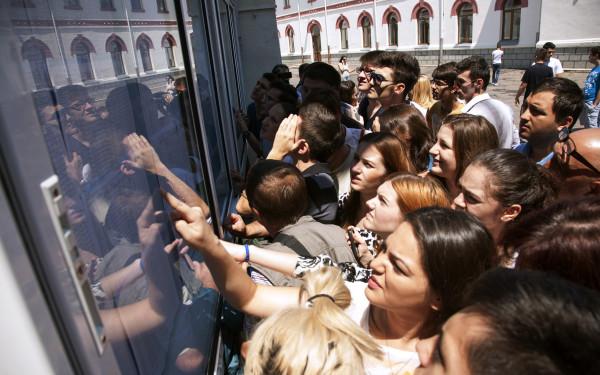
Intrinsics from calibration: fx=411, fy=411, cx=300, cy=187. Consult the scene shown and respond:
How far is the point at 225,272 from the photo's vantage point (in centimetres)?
120

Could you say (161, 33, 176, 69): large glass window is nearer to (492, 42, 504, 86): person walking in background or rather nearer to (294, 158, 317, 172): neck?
(294, 158, 317, 172): neck

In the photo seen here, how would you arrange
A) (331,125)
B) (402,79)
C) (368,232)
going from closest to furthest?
(368,232)
(331,125)
(402,79)

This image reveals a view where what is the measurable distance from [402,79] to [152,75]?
2.55m

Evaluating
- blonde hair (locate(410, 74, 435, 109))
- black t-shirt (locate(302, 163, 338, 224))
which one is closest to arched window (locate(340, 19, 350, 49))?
blonde hair (locate(410, 74, 435, 109))

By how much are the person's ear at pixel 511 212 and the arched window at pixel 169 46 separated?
1348 millimetres

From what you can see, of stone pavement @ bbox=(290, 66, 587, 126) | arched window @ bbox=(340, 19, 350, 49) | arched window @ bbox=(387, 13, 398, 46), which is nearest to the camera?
stone pavement @ bbox=(290, 66, 587, 126)

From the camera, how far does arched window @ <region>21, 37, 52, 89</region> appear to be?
0.50 meters

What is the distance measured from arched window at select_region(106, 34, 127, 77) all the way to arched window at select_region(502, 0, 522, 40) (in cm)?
1977

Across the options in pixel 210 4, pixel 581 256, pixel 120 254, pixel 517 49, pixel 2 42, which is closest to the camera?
pixel 2 42

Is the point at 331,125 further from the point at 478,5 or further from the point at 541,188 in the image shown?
the point at 478,5

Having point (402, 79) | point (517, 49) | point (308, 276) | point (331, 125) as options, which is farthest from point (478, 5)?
point (308, 276)

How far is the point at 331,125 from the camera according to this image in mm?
2188

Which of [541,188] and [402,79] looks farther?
[402,79]

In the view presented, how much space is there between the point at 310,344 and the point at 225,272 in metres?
0.38
